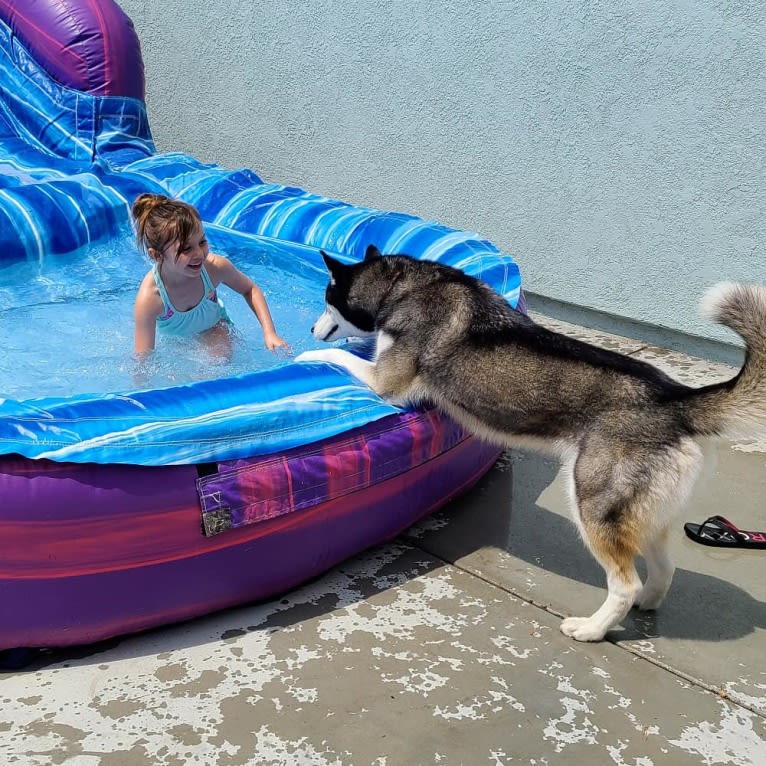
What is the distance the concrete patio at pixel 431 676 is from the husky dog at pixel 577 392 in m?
0.20

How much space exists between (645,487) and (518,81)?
3795 millimetres

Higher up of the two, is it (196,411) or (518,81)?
(518,81)

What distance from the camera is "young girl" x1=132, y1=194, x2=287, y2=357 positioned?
4.06 m

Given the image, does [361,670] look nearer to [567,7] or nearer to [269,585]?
[269,585]

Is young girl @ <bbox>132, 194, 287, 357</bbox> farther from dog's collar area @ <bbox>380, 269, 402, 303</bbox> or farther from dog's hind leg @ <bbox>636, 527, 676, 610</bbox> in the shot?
dog's hind leg @ <bbox>636, 527, 676, 610</bbox>

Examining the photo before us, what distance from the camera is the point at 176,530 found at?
2.97 m

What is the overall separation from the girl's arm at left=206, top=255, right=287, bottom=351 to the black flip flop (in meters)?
2.00

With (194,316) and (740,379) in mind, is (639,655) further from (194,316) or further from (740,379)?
(194,316)

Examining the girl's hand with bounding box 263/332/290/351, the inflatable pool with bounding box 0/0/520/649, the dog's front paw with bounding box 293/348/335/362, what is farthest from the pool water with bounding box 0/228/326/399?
the dog's front paw with bounding box 293/348/335/362

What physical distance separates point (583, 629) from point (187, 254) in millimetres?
2201

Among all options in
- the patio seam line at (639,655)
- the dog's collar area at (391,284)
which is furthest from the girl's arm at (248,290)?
the patio seam line at (639,655)

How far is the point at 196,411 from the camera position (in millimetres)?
3129

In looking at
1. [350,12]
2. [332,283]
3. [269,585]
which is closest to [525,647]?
[269,585]

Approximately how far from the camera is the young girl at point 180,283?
13.3ft
